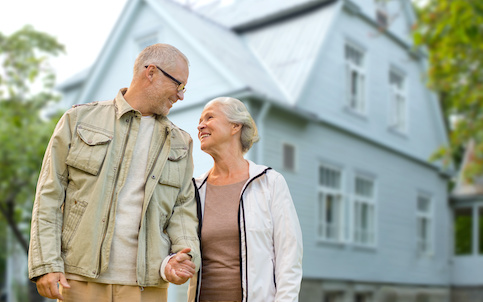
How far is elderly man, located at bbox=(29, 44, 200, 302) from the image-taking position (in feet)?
8.93

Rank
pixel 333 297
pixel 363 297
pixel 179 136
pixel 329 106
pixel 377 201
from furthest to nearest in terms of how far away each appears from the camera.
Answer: pixel 377 201 < pixel 363 297 < pixel 329 106 < pixel 333 297 < pixel 179 136

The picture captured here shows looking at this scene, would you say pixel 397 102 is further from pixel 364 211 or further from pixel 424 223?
pixel 364 211

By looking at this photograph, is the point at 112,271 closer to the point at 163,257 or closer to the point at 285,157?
the point at 163,257

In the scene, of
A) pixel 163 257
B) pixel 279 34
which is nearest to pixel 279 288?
pixel 163 257

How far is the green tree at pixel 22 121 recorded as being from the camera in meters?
15.2

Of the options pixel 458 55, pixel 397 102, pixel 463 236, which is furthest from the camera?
pixel 463 236

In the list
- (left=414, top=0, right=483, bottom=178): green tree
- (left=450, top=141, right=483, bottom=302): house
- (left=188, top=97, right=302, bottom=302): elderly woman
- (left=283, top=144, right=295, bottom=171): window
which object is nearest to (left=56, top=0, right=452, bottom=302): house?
(left=283, top=144, right=295, bottom=171): window

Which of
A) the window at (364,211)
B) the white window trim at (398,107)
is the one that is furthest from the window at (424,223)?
the window at (364,211)

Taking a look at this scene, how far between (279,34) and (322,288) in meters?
5.85

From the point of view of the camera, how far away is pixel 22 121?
635 inches

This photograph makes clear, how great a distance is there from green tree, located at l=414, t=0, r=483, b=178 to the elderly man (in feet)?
28.8

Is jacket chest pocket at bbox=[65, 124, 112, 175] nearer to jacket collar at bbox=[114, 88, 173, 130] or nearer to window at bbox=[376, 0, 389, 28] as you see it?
jacket collar at bbox=[114, 88, 173, 130]

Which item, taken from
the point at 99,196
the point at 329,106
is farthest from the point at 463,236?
the point at 99,196

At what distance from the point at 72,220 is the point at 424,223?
695 inches
